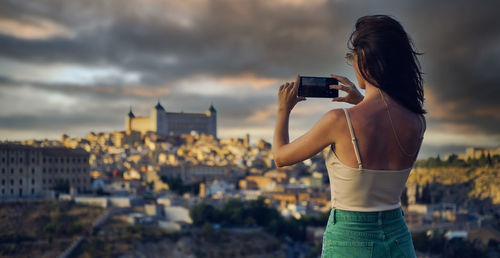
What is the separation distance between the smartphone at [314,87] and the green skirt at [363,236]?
0.99 feet

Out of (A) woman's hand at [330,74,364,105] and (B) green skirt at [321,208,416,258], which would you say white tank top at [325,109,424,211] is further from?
(A) woman's hand at [330,74,364,105]

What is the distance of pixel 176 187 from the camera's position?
36.4m

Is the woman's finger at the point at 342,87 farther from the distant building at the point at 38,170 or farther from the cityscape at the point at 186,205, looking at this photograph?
the distant building at the point at 38,170

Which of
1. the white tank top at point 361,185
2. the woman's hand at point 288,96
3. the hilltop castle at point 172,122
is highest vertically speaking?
the hilltop castle at point 172,122

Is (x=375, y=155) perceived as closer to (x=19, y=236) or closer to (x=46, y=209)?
(x=19, y=236)

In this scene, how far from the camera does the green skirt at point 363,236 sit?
1177 mm

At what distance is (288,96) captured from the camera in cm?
133

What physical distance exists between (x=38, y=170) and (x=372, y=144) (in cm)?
3195

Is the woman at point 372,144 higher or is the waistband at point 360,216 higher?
the woman at point 372,144

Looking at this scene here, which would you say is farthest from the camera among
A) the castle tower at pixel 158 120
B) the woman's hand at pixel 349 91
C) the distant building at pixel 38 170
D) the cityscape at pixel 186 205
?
the castle tower at pixel 158 120

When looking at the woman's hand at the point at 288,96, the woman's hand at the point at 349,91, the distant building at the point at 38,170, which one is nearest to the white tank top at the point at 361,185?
the woman's hand at the point at 288,96

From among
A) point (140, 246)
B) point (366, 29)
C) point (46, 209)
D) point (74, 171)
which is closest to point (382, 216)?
point (366, 29)

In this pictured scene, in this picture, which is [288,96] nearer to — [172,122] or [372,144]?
[372,144]

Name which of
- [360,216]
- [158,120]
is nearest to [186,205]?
[360,216]
